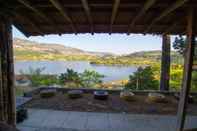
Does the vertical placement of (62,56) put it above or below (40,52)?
below

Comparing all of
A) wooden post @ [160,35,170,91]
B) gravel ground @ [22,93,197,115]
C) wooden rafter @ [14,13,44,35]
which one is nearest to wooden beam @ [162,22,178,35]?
wooden rafter @ [14,13,44,35]

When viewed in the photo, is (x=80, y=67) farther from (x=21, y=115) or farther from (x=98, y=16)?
(x=98, y=16)

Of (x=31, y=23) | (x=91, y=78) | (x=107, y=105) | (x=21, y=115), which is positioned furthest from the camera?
(x=91, y=78)

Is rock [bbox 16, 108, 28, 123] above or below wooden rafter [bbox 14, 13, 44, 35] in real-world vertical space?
below

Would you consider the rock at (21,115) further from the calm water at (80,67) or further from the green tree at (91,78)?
the calm water at (80,67)

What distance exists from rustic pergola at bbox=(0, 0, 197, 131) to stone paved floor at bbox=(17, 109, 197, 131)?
217 cm

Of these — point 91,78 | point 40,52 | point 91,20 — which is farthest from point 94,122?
point 40,52

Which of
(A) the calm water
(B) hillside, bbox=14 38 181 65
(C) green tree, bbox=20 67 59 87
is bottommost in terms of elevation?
(C) green tree, bbox=20 67 59 87

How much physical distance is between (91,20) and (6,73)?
1632 millimetres

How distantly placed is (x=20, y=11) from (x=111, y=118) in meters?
4.24

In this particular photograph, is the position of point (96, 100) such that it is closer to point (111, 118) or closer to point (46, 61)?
point (111, 118)

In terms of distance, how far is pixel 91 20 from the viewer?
12.4 feet

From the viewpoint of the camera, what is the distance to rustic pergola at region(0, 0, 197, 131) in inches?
115

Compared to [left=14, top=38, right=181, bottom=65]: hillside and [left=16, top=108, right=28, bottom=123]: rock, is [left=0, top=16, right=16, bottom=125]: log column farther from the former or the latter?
[left=14, top=38, right=181, bottom=65]: hillside
